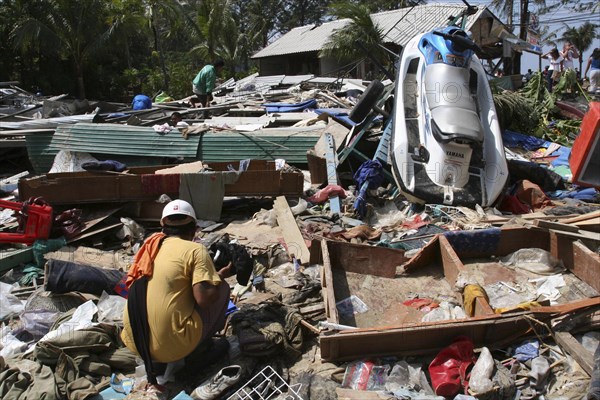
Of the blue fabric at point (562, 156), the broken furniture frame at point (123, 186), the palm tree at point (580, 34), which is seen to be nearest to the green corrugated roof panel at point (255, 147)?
the broken furniture frame at point (123, 186)

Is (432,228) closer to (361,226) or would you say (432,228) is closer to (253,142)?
(361,226)

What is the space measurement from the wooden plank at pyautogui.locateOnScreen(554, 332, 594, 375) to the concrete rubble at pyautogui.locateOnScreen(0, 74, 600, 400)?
0.01 metres

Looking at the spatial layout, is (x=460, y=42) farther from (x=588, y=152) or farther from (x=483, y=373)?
(x=483, y=373)

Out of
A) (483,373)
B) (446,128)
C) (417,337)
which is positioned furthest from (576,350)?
(446,128)

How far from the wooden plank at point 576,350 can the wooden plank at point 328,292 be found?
56.5 inches

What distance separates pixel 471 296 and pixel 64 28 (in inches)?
864

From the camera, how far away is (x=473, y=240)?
15.8 feet

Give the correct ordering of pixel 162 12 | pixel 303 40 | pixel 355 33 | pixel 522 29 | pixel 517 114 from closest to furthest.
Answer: pixel 517 114 → pixel 355 33 → pixel 522 29 → pixel 162 12 → pixel 303 40

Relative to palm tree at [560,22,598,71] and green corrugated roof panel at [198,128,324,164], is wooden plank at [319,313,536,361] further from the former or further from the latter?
palm tree at [560,22,598,71]

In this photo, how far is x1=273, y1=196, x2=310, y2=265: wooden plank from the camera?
17.3 feet

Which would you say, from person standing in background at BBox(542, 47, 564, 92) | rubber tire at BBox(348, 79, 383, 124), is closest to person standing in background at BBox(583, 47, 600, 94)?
person standing in background at BBox(542, 47, 564, 92)

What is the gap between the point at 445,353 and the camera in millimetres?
3174

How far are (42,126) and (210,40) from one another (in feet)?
57.2

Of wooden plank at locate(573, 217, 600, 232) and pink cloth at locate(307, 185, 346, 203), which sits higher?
wooden plank at locate(573, 217, 600, 232)
